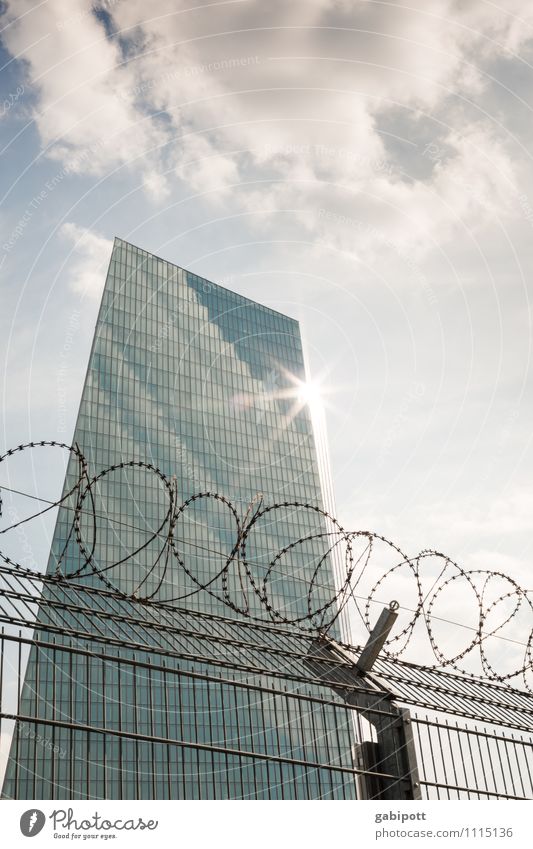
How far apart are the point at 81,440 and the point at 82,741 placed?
103 feet

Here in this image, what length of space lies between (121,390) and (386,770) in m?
78.8

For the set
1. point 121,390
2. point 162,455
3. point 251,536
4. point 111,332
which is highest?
point 111,332

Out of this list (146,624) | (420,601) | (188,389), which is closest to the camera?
(146,624)

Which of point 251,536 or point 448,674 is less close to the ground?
point 251,536

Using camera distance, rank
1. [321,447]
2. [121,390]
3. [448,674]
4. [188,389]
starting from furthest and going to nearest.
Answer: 1. [321,447]
2. [188,389]
3. [121,390]
4. [448,674]

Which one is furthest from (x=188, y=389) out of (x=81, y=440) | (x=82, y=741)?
(x=82, y=741)

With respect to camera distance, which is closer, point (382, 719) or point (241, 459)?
point (382, 719)

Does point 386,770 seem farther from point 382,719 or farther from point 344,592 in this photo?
point 344,592

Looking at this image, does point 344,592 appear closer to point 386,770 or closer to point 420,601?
point 420,601

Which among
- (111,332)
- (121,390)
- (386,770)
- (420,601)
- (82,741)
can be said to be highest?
(111,332)

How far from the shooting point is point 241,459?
97562mm

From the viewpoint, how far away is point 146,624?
12.1m

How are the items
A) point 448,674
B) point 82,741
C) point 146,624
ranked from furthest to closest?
point 82,741 < point 448,674 < point 146,624

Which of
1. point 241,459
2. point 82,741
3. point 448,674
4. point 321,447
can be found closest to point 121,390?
Result: point 241,459
